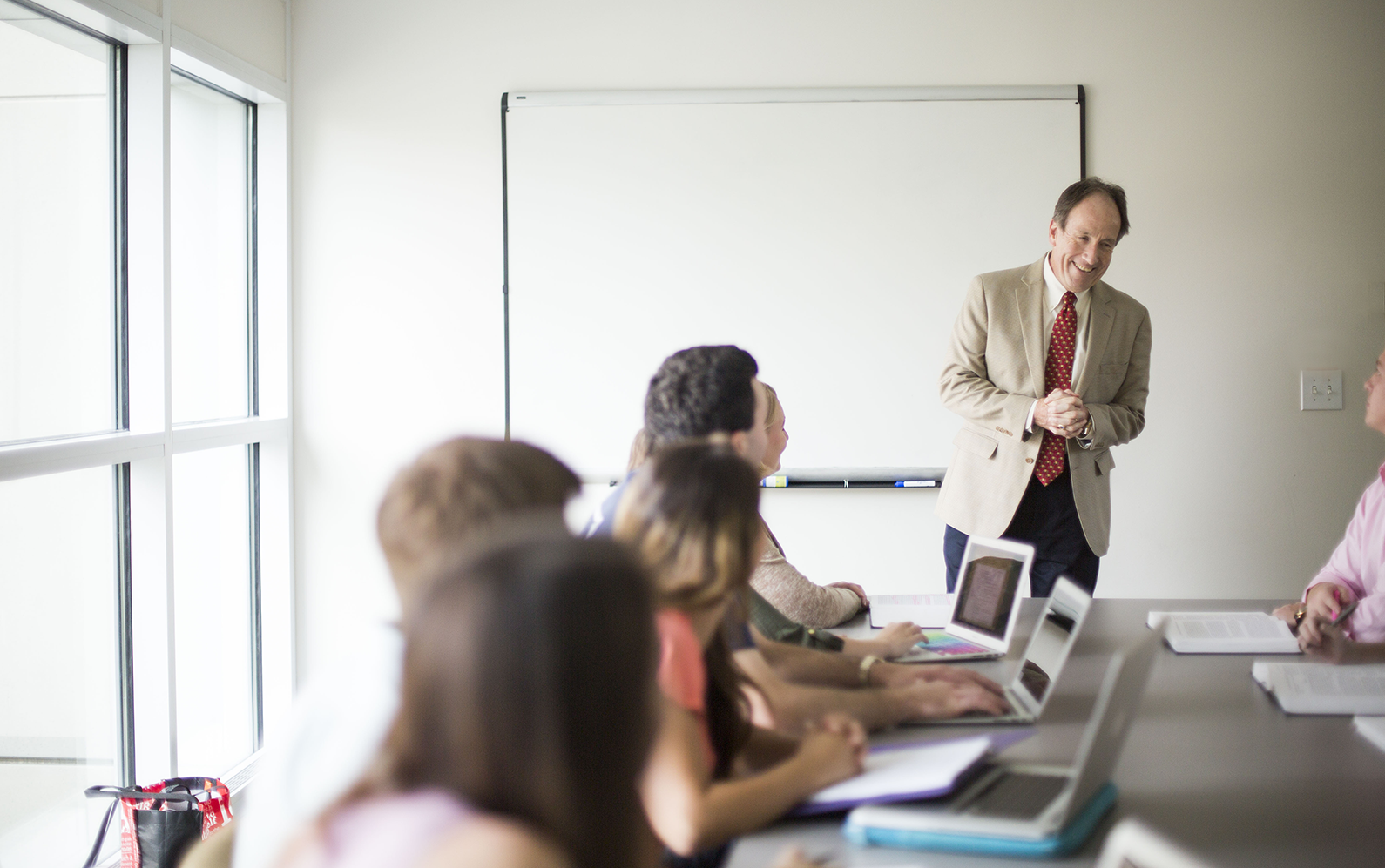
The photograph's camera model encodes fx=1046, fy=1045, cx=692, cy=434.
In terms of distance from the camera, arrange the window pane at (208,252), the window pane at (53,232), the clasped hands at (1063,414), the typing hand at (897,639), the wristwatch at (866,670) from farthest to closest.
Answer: the window pane at (208,252) < the clasped hands at (1063,414) < the window pane at (53,232) < the typing hand at (897,639) < the wristwatch at (866,670)

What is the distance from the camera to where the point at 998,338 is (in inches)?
114

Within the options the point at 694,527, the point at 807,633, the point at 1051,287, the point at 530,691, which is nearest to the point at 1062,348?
the point at 1051,287

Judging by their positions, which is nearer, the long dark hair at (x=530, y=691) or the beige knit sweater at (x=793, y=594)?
the long dark hair at (x=530, y=691)

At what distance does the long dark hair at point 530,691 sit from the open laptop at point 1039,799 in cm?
52

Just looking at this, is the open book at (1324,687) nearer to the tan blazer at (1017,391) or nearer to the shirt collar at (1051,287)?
the tan blazer at (1017,391)

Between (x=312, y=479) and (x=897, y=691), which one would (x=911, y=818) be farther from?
(x=312, y=479)

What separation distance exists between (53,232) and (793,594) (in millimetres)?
2117

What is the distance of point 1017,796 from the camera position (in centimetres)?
123

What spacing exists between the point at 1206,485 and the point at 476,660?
11.2ft

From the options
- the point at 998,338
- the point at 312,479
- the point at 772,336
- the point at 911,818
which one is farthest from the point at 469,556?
the point at 312,479

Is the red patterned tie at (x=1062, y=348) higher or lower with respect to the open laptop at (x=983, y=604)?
higher

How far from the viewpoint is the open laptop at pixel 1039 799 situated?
112 cm

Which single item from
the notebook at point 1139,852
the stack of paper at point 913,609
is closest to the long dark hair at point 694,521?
the notebook at point 1139,852

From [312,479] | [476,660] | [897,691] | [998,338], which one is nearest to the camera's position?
[476,660]
